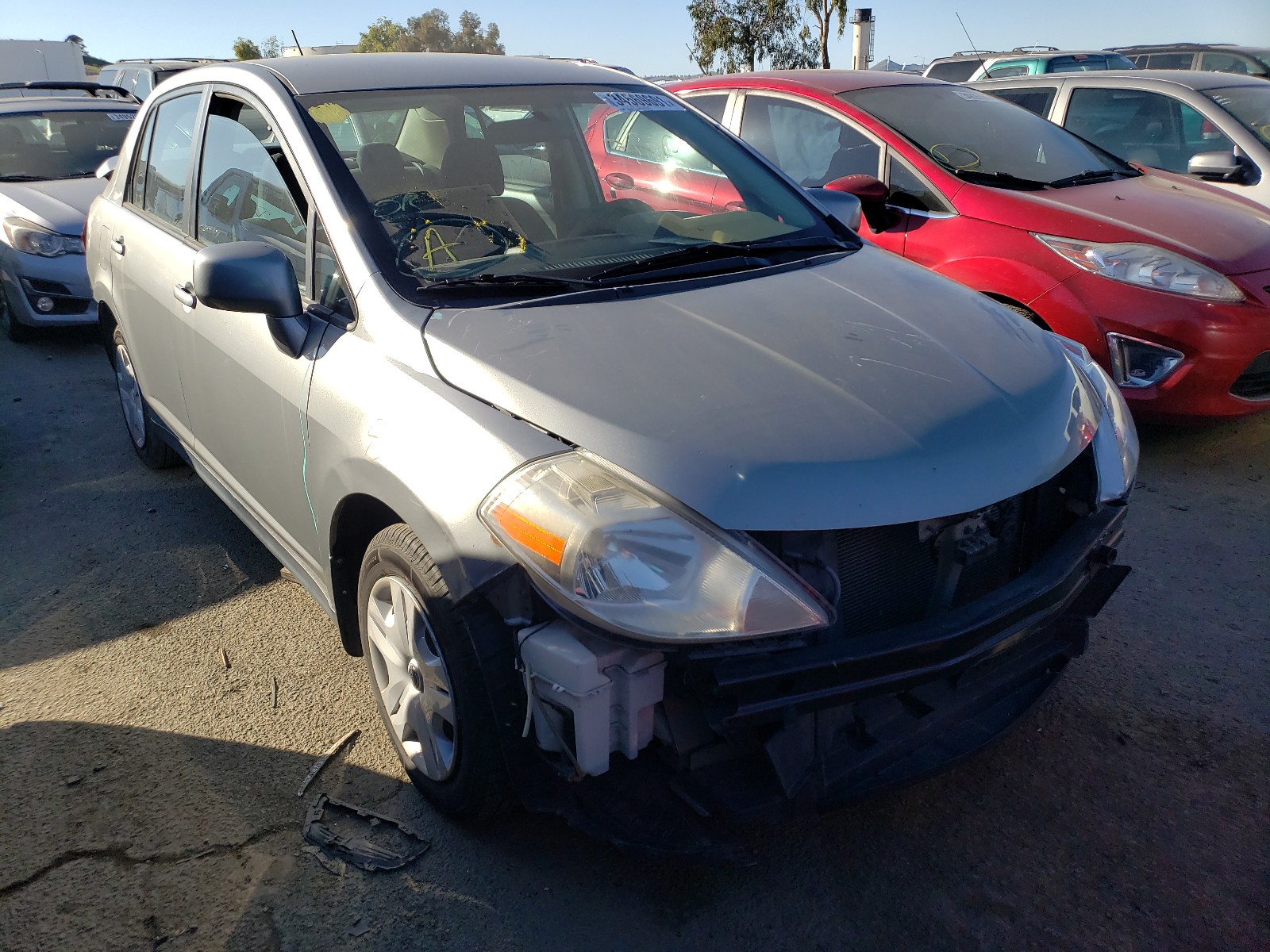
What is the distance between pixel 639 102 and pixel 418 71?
2.53 ft

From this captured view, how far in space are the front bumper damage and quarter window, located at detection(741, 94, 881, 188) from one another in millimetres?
3505

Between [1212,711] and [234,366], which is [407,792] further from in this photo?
[1212,711]

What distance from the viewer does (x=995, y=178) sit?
4.86 metres

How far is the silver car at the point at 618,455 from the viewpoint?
1869 mm

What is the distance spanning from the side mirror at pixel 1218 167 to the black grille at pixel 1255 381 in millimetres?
2009

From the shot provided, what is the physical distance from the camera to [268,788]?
2.58 meters

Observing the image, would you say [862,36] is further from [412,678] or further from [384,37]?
[384,37]

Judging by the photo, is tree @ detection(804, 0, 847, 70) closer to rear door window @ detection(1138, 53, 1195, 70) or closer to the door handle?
rear door window @ detection(1138, 53, 1195, 70)

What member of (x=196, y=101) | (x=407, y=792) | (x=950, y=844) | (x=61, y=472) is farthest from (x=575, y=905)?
(x=61, y=472)

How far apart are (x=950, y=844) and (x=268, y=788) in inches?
68.6

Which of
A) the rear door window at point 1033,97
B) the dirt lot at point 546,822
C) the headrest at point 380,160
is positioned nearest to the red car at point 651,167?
the headrest at point 380,160

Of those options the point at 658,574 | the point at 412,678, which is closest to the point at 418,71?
the point at 412,678

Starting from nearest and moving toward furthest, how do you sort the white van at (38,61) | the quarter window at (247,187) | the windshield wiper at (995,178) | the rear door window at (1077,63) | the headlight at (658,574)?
the headlight at (658,574)
the quarter window at (247,187)
the windshield wiper at (995,178)
the rear door window at (1077,63)
the white van at (38,61)

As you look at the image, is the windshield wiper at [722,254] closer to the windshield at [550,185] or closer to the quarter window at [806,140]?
the windshield at [550,185]
